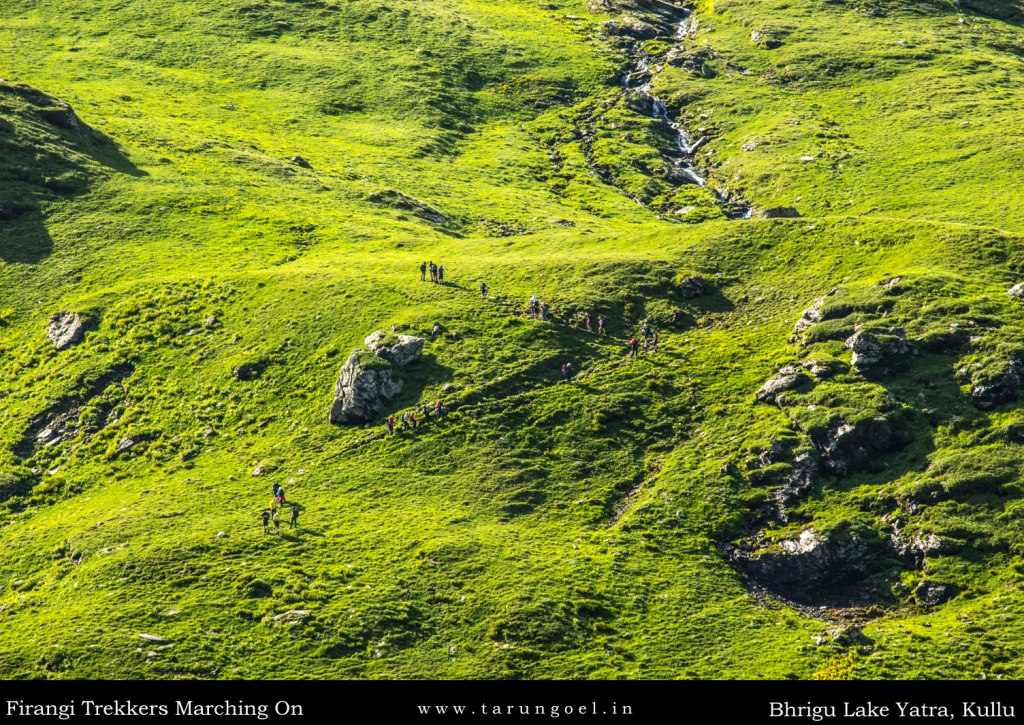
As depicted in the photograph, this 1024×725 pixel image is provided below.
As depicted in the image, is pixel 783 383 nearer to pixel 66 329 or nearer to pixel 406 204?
pixel 66 329

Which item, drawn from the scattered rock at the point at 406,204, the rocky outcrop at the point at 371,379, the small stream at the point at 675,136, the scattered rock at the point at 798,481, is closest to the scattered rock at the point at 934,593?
the scattered rock at the point at 798,481

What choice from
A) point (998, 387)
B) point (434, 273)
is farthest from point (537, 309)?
point (998, 387)

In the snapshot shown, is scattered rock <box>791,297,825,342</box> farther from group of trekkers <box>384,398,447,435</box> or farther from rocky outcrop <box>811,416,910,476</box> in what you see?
group of trekkers <box>384,398,447,435</box>

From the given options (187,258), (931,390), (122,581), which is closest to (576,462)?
(931,390)

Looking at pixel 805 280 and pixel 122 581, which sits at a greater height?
pixel 805 280

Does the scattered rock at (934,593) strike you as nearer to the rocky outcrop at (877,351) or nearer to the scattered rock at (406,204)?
the rocky outcrop at (877,351)
